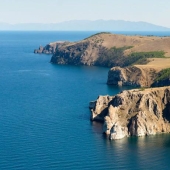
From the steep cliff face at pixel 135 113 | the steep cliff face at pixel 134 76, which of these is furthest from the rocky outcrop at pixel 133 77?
the steep cliff face at pixel 135 113

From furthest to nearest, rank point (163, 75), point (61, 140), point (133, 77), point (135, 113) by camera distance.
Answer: point (133, 77) < point (163, 75) < point (135, 113) < point (61, 140)

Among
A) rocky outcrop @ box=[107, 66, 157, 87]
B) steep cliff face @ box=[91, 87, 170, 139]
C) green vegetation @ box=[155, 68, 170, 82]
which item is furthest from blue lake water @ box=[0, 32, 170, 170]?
rocky outcrop @ box=[107, 66, 157, 87]

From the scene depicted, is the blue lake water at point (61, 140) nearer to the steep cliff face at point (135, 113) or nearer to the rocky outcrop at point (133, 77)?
the steep cliff face at point (135, 113)

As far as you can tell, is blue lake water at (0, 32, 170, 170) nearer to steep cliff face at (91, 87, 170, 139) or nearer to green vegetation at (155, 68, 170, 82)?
steep cliff face at (91, 87, 170, 139)

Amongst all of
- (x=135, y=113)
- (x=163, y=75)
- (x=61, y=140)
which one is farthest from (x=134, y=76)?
(x=61, y=140)

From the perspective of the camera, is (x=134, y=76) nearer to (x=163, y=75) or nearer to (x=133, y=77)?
(x=133, y=77)

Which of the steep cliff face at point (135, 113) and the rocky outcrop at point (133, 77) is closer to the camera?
the steep cliff face at point (135, 113)
